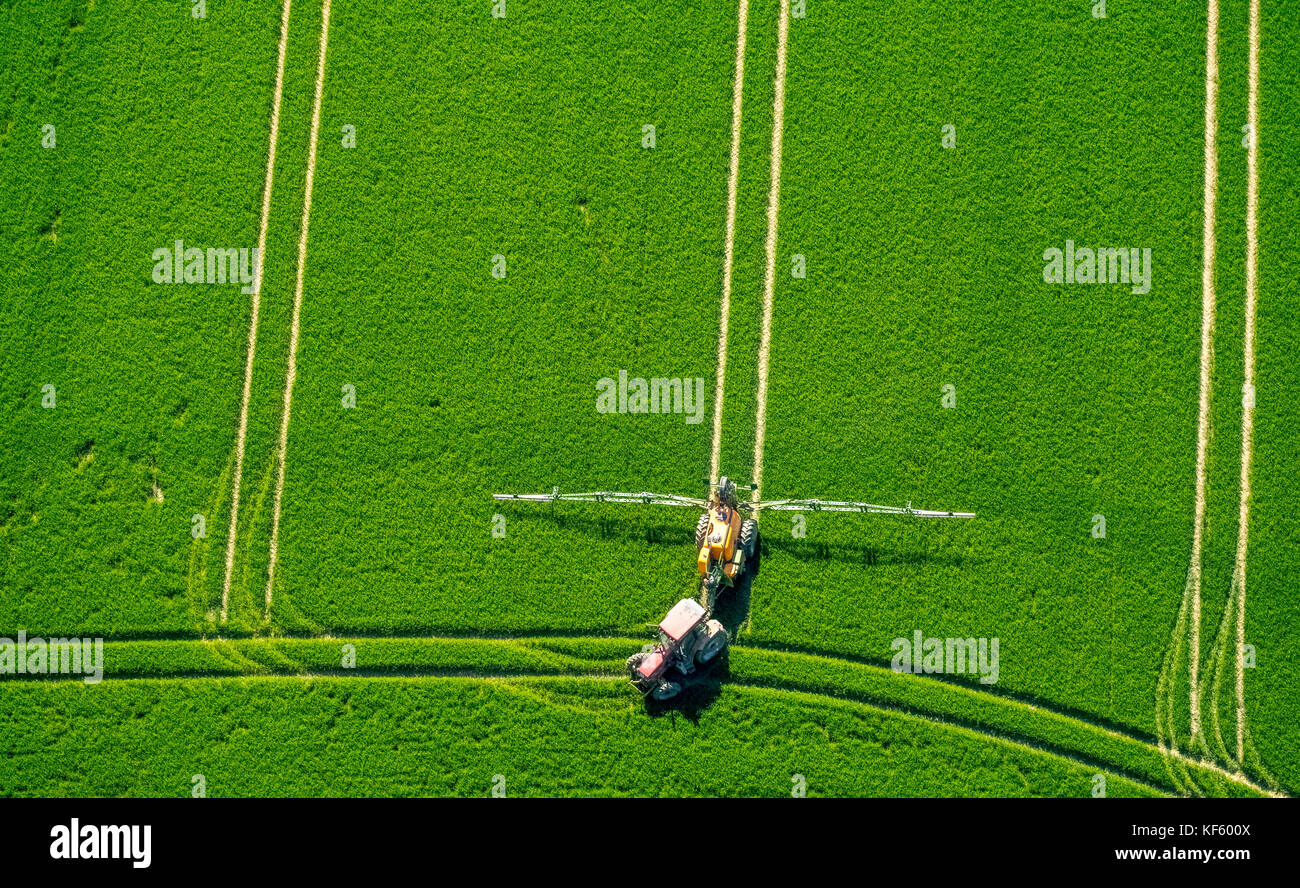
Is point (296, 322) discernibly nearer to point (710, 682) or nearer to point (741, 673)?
point (710, 682)

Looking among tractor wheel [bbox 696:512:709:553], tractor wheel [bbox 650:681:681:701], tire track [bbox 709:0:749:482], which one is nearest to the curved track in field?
tractor wheel [bbox 650:681:681:701]

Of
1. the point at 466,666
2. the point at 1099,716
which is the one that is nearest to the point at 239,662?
the point at 466,666

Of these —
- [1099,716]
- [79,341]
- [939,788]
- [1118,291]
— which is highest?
[1118,291]

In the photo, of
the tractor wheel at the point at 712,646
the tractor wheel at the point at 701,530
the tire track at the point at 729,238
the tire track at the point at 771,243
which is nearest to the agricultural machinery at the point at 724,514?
the tractor wheel at the point at 701,530

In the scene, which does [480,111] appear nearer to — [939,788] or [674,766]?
[674,766]

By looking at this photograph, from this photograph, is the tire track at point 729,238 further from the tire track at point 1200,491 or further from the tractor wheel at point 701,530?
the tire track at point 1200,491

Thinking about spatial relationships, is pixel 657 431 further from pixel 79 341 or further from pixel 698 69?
pixel 79 341

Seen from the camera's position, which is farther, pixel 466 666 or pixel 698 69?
pixel 698 69

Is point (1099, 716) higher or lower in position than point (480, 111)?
lower
